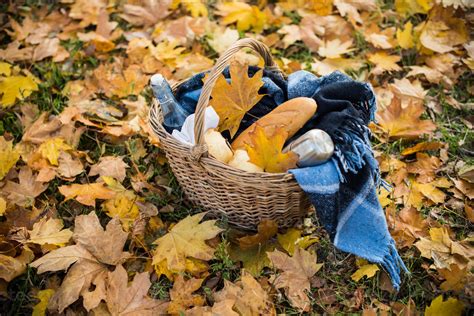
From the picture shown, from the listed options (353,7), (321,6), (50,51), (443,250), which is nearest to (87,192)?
(50,51)

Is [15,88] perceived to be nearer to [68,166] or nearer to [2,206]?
[68,166]

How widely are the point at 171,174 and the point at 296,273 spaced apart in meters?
0.65

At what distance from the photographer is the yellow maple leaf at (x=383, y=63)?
7.05 feet

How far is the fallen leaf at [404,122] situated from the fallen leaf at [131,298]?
112 cm

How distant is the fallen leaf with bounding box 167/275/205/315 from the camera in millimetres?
1344

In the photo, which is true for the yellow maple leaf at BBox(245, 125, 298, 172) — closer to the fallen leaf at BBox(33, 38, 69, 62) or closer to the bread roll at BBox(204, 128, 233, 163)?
the bread roll at BBox(204, 128, 233, 163)

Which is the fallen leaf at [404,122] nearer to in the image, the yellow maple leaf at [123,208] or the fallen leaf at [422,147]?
the fallen leaf at [422,147]

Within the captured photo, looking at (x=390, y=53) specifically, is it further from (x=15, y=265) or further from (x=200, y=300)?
(x=15, y=265)

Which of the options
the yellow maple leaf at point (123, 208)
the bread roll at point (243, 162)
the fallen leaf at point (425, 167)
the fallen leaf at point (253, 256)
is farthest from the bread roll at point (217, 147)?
the fallen leaf at point (425, 167)

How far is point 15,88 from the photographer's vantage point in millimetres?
2053

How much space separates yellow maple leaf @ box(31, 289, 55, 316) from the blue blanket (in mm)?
834

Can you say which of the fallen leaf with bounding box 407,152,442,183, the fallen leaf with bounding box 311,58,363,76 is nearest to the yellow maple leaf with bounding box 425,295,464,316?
the fallen leaf with bounding box 407,152,442,183

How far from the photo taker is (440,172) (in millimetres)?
1766

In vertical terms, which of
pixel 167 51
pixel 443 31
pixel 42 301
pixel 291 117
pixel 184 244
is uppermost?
pixel 291 117
